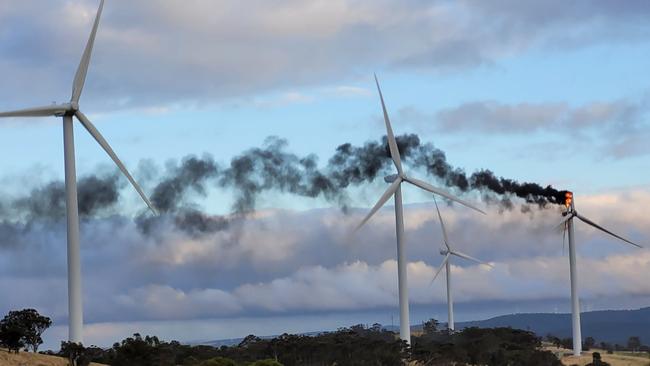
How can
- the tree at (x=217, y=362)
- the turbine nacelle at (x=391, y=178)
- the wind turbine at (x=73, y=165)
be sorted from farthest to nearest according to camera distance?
the turbine nacelle at (x=391, y=178), the tree at (x=217, y=362), the wind turbine at (x=73, y=165)

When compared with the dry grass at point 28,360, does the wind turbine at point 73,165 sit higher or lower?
higher

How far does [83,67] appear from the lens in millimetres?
137375

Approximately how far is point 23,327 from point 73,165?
24823mm

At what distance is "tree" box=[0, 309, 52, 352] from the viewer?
14075 cm

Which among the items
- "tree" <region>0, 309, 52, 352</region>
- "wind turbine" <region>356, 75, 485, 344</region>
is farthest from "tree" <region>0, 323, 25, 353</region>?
"wind turbine" <region>356, 75, 485, 344</region>

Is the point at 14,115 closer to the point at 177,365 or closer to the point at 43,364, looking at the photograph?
the point at 43,364

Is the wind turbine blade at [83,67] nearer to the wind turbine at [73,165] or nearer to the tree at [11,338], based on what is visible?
the wind turbine at [73,165]

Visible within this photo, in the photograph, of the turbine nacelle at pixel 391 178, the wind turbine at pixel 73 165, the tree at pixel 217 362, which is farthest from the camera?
the turbine nacelle at pixel 391 178

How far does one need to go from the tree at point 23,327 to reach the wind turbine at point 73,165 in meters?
12.7

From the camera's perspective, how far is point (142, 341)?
550 ft

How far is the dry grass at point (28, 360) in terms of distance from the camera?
131625 mm

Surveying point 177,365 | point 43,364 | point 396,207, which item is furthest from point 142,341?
point 396,207

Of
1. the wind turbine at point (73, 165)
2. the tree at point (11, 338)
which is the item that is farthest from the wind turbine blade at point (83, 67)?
the tree at point (11, 338)

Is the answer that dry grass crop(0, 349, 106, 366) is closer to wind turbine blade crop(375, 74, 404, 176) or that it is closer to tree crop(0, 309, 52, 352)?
tree crop(0, 309, 52, 352)
